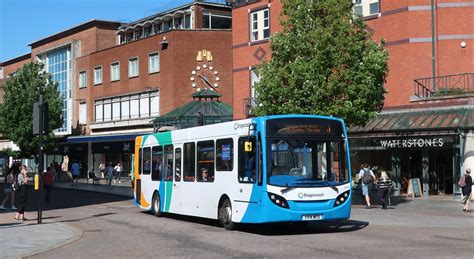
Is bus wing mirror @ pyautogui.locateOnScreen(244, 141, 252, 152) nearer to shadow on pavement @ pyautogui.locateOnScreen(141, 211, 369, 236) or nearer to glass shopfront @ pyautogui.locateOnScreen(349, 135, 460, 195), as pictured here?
shadow on pavement @ pyautogui.locateOnScreen(141, 211, 369, 236)

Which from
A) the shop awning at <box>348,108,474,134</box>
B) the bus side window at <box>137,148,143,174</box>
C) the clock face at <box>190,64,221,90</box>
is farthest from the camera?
the clock face at <box>190,64,221,90</box>

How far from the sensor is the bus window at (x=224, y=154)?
15711mm

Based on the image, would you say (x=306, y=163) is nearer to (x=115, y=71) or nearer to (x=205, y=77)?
(x=205, y=77)

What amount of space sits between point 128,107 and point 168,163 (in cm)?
3419

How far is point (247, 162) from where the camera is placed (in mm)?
14898

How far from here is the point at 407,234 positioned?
14469 mm

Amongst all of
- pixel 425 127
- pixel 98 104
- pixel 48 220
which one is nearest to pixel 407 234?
pixel 48 220

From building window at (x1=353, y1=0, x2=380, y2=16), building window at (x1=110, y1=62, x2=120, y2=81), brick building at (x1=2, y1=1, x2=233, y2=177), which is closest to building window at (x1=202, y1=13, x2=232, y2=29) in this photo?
brick building at (x1=2, y1=1, x2=233, y2=177)

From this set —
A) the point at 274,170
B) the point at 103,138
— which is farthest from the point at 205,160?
the point at 103,138

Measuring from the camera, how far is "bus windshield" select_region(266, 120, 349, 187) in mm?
14445

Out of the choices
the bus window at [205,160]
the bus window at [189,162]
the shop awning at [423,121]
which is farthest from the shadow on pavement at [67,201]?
the shop awning at [423,121]

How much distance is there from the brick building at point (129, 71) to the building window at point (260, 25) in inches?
210

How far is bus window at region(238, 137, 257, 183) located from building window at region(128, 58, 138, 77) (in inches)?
1524

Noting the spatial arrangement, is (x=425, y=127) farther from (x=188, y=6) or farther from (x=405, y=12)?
(x=188, y=6)
